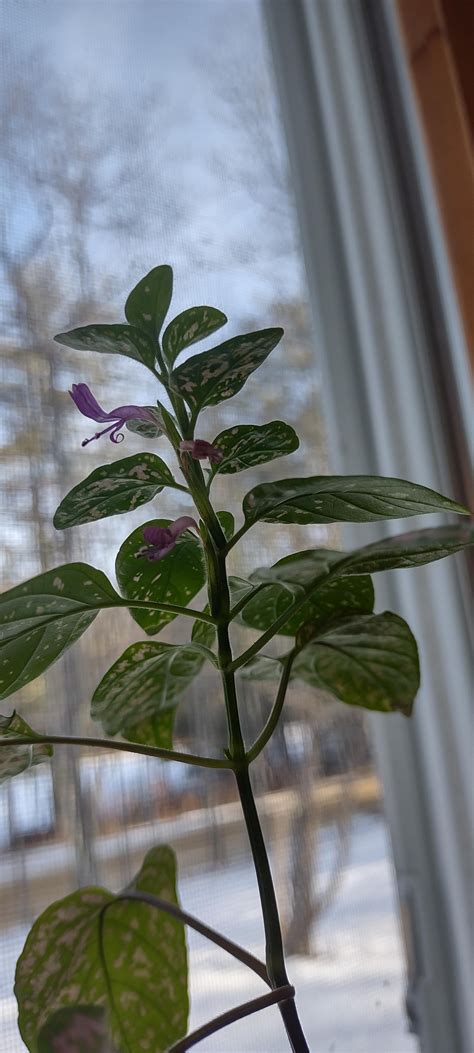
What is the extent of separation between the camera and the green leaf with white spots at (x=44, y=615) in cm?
39

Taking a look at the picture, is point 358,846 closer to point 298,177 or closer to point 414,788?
point 414,788

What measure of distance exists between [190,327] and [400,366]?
592 mm

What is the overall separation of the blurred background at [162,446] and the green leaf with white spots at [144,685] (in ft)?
0.81

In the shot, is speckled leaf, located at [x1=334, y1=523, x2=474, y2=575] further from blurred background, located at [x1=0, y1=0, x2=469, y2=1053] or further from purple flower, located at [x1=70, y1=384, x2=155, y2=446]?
blurred background, located at [x1=0, y1=0, x2=469, y2=1053]

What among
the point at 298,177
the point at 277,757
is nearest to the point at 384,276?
the point at 298,177

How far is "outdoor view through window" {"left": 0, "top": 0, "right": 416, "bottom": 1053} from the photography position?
0.67m

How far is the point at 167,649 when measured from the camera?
45cm

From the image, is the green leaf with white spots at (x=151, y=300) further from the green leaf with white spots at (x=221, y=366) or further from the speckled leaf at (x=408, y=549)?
the speckled leaf at (x=408, y=549)

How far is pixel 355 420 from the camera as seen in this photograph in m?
1.00

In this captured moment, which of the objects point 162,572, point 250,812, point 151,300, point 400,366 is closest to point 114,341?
point 151,300

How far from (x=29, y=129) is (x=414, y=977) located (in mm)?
974

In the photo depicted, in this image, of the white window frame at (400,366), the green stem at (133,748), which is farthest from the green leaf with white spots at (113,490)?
the white window frame at (400,366)

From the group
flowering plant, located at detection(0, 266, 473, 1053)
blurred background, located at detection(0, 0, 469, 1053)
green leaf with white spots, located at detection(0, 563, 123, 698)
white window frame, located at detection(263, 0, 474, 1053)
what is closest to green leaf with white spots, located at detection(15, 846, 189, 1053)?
flowering plant, located at detection(0, 266, 473, 1053)

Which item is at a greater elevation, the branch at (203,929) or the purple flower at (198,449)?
the purple flower at (198,449)
